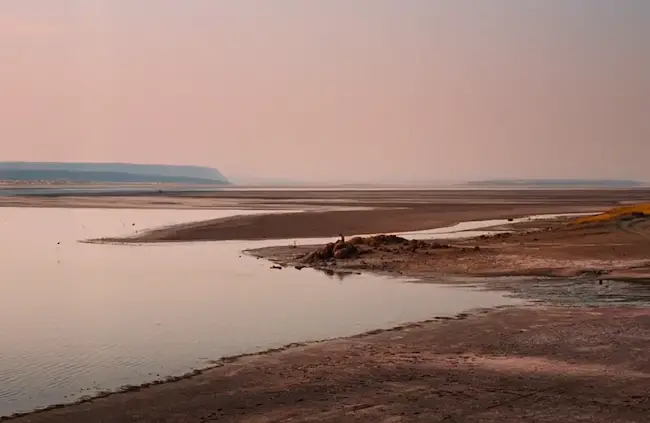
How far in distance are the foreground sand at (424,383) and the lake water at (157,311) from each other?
105 cm

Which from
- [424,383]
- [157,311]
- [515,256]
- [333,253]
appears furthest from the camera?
[333,253]

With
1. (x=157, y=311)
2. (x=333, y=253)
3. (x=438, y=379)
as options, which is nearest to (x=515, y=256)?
(x=333, y=253)

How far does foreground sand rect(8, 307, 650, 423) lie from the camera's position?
10.2 metres

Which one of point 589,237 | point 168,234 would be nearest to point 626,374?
point 589,237

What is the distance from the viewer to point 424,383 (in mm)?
11648

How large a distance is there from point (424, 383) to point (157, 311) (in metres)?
8.92

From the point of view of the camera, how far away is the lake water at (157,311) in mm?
12883

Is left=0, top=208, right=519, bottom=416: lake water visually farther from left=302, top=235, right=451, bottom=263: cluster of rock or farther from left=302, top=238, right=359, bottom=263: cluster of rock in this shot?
left=302, top=235, right=451, bottom=263: cluster of rock

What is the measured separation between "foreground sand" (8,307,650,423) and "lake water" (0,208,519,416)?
1.05m

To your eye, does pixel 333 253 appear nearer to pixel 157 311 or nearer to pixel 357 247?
pixel 357 247

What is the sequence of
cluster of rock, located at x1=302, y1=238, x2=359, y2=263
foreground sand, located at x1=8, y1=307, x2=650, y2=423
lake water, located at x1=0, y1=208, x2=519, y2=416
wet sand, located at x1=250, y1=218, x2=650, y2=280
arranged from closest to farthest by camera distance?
foreground sand, located at x1=8, y1=307, x2=650, y2=423, lake water, located at x1=0, y1=208, x2=519, y2=416, wet sand, located at x1=250, y1=218, x2=650, y2=280, cluster of rock, located at x1=302, y1=238, x2=359, y2=263

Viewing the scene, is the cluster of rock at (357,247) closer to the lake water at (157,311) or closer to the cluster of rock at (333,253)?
the cluster of rock at (333,253)

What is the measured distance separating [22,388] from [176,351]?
3.20m

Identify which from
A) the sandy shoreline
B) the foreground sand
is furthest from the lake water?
the foreground sand
